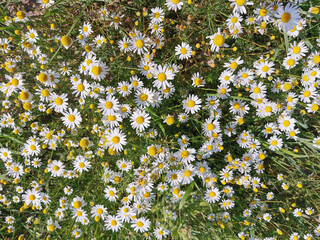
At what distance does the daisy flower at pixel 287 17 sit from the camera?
3342 millimetres

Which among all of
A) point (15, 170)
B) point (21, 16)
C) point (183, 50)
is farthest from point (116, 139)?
point (21, 16)

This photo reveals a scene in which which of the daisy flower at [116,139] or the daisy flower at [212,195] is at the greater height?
the daisy flower at [116,139]

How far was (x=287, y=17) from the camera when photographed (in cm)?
334

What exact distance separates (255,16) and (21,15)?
396 centimetres

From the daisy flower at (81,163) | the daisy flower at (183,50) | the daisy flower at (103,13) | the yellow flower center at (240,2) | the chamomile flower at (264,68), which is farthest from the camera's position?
the daisy flower at (81,163)

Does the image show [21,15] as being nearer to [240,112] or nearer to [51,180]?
[51,180]

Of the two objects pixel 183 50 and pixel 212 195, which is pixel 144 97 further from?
pixel 212 195

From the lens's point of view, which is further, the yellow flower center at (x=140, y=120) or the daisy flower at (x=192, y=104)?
the daisy flower at (x=192, y=104)

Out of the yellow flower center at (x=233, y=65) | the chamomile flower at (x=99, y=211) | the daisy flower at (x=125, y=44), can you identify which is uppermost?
the daisy flower at (x=125, y=44)

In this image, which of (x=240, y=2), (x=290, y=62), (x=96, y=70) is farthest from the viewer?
(x=290, y=62)

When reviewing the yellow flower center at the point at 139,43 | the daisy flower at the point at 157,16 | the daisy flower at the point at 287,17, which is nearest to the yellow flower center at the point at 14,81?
the yellow flower center at the point at 139,43

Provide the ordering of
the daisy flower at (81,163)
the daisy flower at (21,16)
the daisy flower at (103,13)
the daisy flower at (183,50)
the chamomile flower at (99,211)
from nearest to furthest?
the daisy flower at (21,16)
the daisy flower at (103,13)
the daisy flower at (183,50)
the chamomile flower at (99,211)
the daisy flower at (81,163)

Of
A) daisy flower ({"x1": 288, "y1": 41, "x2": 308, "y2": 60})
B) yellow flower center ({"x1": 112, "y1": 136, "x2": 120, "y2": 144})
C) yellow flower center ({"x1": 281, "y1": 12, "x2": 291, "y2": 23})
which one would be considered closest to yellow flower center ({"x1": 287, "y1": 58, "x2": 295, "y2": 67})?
daisy flower ({"x1": 288, "y1": 41, "x2": 308, "y2": 60})

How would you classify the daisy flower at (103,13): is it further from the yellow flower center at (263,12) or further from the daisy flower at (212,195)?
the daisy flower at (212,195)
